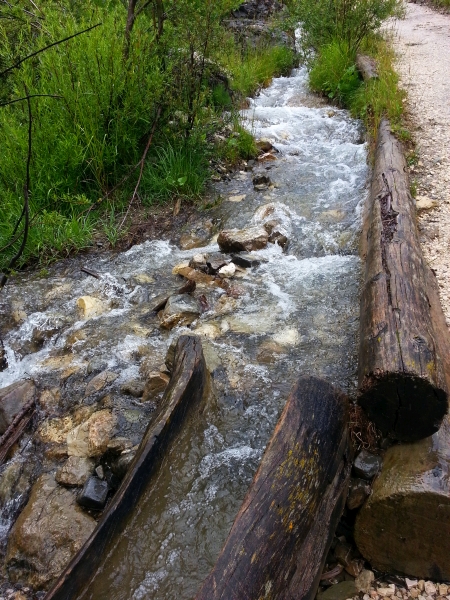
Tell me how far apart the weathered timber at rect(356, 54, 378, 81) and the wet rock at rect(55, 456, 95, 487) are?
6.69 metres

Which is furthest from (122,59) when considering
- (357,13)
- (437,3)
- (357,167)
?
(437,3)

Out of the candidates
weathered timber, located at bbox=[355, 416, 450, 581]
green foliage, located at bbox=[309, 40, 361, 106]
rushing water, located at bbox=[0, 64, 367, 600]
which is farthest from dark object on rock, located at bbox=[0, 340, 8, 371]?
green foliage, located at bbox=[309, 40, 361, 106]

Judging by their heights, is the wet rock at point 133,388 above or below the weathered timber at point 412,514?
below

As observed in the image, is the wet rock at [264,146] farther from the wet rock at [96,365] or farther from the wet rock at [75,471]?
the wet rock at [75,471]

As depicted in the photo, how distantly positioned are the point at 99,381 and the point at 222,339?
874 millimetres

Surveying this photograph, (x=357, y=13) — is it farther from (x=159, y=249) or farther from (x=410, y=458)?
(x=410, y=458)

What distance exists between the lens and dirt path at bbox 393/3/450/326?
404 cm

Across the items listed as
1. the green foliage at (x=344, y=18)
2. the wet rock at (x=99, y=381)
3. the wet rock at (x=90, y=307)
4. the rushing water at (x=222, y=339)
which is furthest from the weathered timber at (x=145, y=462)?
the green foliage at (x=344, y=18)

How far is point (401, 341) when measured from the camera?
2207 millimetres

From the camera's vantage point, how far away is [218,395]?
2902 mm

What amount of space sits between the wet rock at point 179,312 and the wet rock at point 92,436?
3.12 feet

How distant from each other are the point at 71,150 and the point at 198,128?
1.58m

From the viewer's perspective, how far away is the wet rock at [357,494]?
2.08m

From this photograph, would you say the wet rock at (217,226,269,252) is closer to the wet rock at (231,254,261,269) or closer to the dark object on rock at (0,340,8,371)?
the wet rock at (231,254,261,269)
